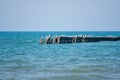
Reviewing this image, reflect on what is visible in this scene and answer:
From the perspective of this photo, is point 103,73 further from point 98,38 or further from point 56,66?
point 98,38

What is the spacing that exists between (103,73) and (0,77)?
278 inches

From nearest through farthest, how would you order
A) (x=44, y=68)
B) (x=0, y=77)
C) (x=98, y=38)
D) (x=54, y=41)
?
(x=0, y=77) → (x=44, y=68) → (x=54, y=41) → (x=98, y=38)

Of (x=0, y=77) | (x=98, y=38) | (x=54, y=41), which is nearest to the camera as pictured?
(x=0, y=77)

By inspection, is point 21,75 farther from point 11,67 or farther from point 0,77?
point 11,67

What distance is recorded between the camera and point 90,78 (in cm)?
2323

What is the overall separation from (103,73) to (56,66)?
5.39 m

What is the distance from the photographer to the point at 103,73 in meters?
25.3

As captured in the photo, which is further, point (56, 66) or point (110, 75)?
point (56, 66)

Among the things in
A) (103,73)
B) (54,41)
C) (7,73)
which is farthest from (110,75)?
(54,41)

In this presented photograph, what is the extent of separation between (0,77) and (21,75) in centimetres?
163

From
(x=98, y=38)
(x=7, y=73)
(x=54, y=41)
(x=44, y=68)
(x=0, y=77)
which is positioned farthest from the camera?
(x=98, y=38)

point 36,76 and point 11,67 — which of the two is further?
point 11,67

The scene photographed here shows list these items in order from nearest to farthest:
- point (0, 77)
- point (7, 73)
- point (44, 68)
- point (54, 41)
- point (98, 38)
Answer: point (0, 77)
point (7, 73)
point (44, 68)
point (54, 41)
point (98, 38)

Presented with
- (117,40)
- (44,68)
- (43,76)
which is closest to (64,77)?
(43,76)
